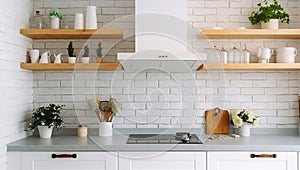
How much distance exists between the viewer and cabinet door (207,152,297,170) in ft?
9.65

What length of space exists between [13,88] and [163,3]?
1390 millimetres

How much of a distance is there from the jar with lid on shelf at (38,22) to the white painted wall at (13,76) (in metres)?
0.07

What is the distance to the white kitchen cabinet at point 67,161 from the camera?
295 cm

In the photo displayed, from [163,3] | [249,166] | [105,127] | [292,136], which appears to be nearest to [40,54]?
[105,127]

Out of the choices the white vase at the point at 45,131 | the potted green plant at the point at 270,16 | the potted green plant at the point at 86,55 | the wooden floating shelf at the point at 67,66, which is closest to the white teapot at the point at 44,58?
the wooden floating shelf at the point at 67,66

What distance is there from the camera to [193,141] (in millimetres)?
3072

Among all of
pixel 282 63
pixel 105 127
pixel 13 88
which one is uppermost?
pixel 282 63

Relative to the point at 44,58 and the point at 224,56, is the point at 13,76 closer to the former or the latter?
the point at 44,58

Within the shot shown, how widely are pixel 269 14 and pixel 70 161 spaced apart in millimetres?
2082

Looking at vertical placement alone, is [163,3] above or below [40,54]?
Answer: above

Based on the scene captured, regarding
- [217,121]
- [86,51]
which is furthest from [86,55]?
[217,121]

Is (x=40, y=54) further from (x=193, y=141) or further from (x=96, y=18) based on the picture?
(x=193, y=141)

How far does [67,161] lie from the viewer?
2.96 meters

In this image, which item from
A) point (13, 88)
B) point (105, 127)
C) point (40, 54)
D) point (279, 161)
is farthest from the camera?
point (40, 54)
